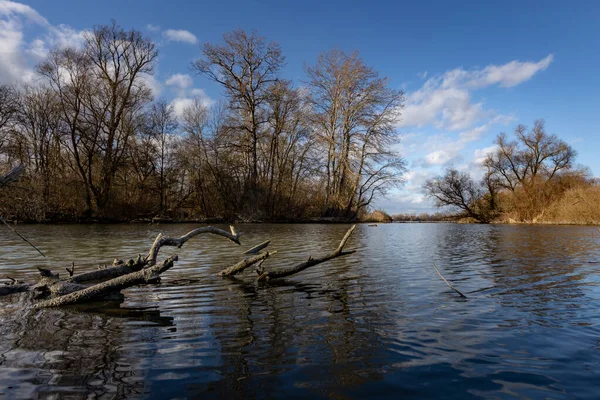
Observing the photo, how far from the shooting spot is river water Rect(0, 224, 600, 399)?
3129 millimetres

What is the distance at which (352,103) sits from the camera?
39.7m

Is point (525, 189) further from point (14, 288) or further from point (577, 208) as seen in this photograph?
point (14, 288)

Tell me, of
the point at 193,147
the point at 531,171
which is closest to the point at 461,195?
the point at 531,171

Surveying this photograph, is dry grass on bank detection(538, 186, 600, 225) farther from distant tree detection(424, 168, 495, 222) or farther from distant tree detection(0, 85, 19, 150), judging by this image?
distant tree detection(0, 85, 19, 150)

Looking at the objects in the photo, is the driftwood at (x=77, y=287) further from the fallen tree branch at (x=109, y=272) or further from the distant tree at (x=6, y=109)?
the distant tree at (x=6, y=109)

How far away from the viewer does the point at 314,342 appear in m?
4.20

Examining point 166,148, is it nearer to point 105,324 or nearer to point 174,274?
point 174,274

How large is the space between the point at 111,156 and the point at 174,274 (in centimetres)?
3188

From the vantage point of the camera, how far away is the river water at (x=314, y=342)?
3.13 metres

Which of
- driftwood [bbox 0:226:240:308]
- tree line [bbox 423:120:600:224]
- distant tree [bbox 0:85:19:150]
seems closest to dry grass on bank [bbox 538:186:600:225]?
tree line [bbox 423:120:600:224]

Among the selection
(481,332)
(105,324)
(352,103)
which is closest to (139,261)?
(105,324)

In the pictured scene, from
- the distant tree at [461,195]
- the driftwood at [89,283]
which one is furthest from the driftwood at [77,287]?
the distant tree at [461,195]

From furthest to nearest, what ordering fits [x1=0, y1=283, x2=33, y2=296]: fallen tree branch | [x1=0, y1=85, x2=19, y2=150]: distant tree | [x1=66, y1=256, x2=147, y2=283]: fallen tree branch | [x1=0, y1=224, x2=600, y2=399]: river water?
[x1=0, y1=85, x2=19, y2=150]: distant tree < [x1=66, y1=256, x2=147, y2=283]: fallen tree branch < [x1=0, y1=283, x2=33, y2=296]: fallen tree branch < [x1=0, y1=224, x2=600, y2=399]: river water

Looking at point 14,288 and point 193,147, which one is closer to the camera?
point 14,288
